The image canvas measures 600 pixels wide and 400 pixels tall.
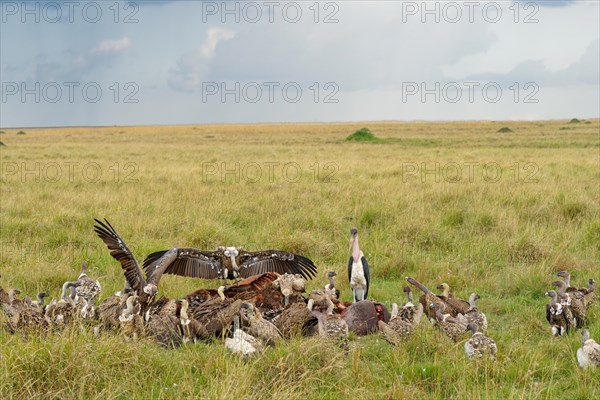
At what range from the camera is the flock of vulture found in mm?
6336

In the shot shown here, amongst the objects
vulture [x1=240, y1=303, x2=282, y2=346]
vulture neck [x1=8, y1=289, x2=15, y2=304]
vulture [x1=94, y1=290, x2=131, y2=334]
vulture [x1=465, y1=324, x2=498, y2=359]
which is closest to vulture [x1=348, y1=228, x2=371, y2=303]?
vulture [x1=240, y1=303, x2=282, y2=346]

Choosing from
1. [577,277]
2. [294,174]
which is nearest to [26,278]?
[577,277]

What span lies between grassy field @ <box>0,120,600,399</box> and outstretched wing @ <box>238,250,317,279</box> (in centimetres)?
109

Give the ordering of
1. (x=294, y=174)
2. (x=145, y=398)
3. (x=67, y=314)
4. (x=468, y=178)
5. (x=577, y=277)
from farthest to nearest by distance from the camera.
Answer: (x=294, y=174) < (x=468, y=178) < (x=577, y=277) < (x=67, y=314) < (x=145, y=398)

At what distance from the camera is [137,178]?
68.9ft

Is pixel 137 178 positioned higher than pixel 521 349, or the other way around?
pixel 137 178

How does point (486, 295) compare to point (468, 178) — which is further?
point (468, 178)

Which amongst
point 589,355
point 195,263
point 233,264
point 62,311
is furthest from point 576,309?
point 62,311

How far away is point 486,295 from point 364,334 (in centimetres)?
256

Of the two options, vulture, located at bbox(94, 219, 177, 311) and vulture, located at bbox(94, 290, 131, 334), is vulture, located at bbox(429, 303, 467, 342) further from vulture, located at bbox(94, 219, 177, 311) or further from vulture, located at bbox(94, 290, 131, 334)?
vulture, located at bbox(94, 290, 131, 334)

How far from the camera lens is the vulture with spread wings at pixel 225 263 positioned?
25.6 ft

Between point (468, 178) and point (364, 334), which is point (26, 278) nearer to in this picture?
point (364, 334)

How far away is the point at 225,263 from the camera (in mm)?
7879

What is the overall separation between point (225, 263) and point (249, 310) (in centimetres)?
144
